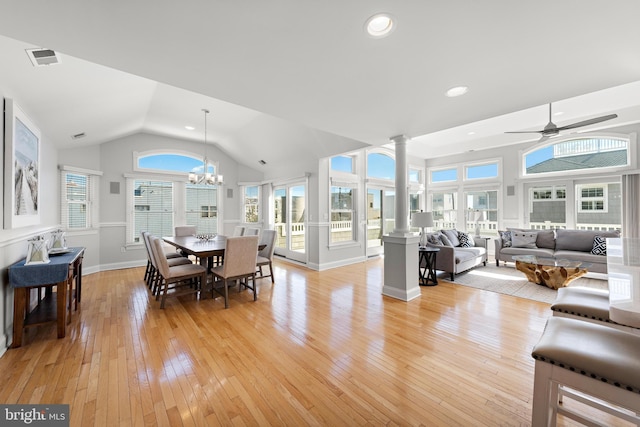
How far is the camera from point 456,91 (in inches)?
90.2

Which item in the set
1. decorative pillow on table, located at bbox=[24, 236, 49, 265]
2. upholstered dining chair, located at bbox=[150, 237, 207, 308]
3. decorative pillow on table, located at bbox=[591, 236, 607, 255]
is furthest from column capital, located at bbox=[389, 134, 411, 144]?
decorative pillow on table, located at bbox=[24, 236, 49, 265]

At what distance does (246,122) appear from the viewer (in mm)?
5203

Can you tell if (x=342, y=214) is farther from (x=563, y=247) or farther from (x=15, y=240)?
(x=15, y=240)

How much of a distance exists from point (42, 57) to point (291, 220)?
4.73 meters

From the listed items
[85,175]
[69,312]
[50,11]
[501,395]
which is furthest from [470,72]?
[85,175]

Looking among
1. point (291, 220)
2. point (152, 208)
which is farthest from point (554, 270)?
point (152, 208)

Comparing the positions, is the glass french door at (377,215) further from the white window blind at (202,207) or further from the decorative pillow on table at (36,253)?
the decorative pillow on table at (36,253)

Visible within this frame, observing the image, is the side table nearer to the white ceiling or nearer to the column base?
the column base

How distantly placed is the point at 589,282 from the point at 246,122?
6964 millimetres

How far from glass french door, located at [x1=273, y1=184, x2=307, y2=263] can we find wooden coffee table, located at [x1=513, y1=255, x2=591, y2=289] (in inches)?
165

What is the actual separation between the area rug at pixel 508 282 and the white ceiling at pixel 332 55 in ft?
8.92

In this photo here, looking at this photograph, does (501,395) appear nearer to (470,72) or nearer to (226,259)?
(470,72)

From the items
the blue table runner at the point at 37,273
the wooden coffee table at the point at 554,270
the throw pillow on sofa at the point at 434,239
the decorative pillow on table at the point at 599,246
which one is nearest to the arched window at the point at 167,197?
the blue table runner at the point at 37,273

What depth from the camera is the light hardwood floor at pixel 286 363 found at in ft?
5.23
